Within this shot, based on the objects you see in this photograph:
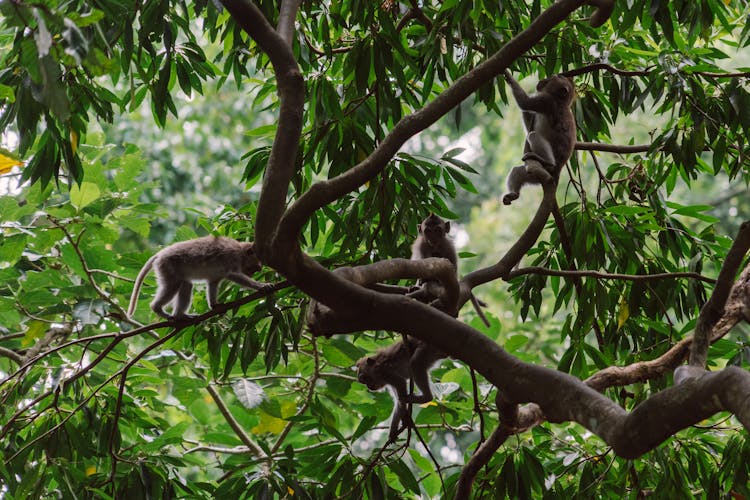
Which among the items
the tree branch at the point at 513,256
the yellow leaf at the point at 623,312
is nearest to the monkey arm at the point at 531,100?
the yellow leaf at the point at 623,312

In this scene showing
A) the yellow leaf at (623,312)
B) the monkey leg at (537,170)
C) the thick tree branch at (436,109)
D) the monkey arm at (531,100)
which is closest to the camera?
the thick tree branch at (436,109)

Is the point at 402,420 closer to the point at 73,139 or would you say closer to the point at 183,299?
the point at 183,299

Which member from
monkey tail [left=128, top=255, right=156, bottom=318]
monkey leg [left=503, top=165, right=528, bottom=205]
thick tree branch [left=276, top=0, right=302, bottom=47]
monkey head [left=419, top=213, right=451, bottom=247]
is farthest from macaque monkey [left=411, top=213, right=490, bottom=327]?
thick tree branch [left=276, top=0, right=302, bottom=47]

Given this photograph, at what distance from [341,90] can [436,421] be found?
2.26 m

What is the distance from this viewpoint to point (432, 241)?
A: 5699 mm

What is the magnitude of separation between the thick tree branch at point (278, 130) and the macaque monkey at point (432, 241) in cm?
242

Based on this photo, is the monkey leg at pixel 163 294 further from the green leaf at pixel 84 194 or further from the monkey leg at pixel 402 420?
the monkey leg at pixel 402 420

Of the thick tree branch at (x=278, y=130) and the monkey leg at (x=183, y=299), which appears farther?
the monkey leg at (x=183, y=299)

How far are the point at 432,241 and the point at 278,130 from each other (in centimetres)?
267

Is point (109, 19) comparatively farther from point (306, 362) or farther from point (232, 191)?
point (232, 191)

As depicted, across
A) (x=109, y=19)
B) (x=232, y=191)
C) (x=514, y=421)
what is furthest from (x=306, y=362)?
(x=232, y=191)

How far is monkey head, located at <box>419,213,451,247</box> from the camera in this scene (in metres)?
5.61

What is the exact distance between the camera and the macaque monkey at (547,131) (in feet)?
17.5

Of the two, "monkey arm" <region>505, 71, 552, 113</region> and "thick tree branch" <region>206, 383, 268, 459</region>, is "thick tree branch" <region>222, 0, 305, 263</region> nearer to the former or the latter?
"monkey arm" <region>505, 71, 552, 113</region>
